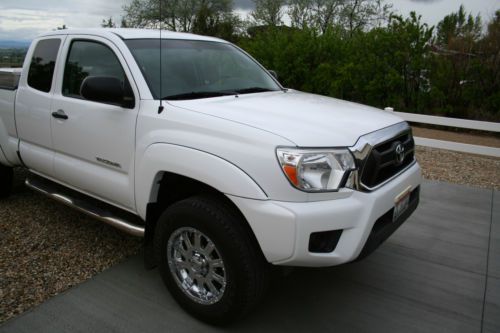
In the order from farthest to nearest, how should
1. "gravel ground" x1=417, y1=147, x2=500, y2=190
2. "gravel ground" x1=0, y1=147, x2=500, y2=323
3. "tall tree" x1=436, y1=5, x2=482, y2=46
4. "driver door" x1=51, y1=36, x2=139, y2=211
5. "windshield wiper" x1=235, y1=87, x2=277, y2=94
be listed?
"tall tree" x1=436, y1=5, x2=482, y2=46, "gravel ground" x1=417, y1=147, x2=500, y2=190, "windshield wiper" x1=235, y1=87, x2=277, y2=94, "gravel ground" x1=0, y1=147, x2=500, y2=323, "driver door" x1=51, y1=36, x2=139, y2=211

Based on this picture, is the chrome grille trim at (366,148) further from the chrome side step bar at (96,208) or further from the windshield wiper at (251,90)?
the chrome side step bar at (96,208)

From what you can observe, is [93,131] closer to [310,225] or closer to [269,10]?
[310,225]

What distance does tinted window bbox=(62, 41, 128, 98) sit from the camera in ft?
11.4

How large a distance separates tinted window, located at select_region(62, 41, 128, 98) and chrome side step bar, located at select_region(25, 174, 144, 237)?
2.95 feet

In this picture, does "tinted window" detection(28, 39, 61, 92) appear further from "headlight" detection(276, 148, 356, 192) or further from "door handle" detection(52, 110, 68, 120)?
"headlight" detection(276, 148, 356, 192)

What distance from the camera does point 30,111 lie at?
165 inches

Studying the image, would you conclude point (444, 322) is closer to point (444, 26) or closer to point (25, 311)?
point (25, 311)

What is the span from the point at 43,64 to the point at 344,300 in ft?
11.1

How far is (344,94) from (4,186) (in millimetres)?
9954

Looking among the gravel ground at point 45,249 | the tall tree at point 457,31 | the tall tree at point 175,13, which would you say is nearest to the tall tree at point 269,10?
the tall tree at point 175,13

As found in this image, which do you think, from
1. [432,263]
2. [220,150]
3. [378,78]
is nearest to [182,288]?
[220,150]

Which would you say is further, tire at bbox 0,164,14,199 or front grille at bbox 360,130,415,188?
tire at bbox 0,164,14,199

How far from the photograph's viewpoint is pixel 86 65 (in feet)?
12.3

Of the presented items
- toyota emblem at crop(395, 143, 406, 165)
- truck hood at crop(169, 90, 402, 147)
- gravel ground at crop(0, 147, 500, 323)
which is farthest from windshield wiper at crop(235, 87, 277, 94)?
gravel ground at crop(0, 147, 500, 323)
